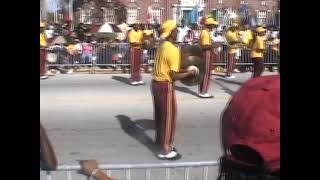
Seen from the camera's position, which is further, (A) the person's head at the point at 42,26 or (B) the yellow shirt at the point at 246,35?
(B) the yellow shirt at the point at 246,35

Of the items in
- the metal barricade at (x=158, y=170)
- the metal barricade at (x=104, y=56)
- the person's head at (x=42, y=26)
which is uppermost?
the person's head at (x=42, y=26)

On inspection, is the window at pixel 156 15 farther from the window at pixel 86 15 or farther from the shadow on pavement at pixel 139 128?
the shadow on pavement at pixel 139 128

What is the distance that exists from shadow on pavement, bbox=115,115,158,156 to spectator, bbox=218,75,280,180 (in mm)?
387

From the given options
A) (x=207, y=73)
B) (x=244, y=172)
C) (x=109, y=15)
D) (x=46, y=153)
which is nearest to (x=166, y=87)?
(x=207, y=73)

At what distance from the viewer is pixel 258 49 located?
9.51 ft

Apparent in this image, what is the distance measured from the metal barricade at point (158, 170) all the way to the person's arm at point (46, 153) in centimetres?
3

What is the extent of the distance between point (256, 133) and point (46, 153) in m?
1.00

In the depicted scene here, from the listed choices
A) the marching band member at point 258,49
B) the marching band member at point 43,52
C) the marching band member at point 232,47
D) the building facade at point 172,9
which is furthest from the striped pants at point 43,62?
the marching band member at point 258,49

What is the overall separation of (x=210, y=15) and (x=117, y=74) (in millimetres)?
532

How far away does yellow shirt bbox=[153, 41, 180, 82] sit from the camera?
2.82m

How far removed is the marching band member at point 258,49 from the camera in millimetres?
2873

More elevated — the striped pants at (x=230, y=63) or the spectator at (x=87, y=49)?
the spectator at (x=87, y=49)
